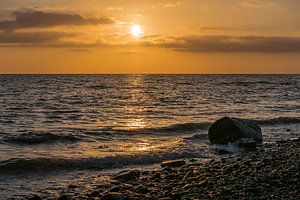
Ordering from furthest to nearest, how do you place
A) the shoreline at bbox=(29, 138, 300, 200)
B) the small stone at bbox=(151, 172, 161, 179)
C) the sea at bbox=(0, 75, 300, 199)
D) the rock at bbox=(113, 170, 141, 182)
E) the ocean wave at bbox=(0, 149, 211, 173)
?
the ocean wave at bbox=(0, 149, 211, 173) < the sea at bbox=(0, 75, 300, 199) < the rock at bbox=(113, 170, 141, 182) < the small stone at bbox=(151, 172, 161, 179) < the shoreline at bbox=(29, 138, 300, 200)

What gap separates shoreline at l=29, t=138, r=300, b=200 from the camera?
1012 centimetres

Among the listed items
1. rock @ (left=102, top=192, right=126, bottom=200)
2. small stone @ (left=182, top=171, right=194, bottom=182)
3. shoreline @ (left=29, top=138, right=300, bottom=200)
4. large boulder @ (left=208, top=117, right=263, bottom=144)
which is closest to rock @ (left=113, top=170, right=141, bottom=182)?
shoreline @ (left=29, top=138, right=300, bottom=200)

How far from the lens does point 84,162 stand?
1653 centimetres

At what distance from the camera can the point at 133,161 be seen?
673 inches

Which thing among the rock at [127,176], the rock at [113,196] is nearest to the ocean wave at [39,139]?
the rock at [127,176]

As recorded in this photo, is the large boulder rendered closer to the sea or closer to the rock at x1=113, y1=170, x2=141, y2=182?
the sea

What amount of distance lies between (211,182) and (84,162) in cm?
643

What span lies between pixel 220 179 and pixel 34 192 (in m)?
5.26

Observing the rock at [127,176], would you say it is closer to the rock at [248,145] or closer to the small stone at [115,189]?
the small stone at [115,189]

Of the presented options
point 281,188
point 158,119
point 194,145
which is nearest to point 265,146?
point 194,145

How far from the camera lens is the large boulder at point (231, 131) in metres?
19.8

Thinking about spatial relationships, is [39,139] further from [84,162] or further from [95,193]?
[95,193]

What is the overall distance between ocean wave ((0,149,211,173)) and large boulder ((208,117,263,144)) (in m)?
2.31

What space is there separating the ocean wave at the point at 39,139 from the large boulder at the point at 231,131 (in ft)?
22.6
